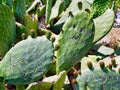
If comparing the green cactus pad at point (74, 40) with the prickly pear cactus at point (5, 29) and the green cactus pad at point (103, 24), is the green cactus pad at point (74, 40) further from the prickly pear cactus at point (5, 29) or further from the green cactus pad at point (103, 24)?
the prickly pear cactus at point (5, 29)

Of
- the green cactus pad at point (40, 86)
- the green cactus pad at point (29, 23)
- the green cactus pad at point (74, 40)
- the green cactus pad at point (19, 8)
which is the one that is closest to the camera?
the green cactus pad at point (40, 86)

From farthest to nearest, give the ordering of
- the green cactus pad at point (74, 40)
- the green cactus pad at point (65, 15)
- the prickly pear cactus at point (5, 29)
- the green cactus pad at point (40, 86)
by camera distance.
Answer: the green cactus pad at point (65, 15)
the prickly pear cactus at point (5, 29)
the green cactus pad at point (74, 40)
the green cactus pad at point (40, 86)

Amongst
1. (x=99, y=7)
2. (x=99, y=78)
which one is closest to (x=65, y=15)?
(x=99, y=7)

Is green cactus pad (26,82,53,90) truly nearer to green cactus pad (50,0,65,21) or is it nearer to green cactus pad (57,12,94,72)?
green cactus pad (57,12,94,72)

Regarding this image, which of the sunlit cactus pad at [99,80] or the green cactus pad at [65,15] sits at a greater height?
the green cactus pad at [65,15]

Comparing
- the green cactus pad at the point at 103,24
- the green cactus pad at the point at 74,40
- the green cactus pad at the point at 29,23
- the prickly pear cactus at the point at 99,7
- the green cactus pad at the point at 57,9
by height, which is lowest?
the green cactus pad at the point at 74,40

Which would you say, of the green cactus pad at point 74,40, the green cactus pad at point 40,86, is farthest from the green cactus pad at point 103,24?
the green cactus pad at point 40,86

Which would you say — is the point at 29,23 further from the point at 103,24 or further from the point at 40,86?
the point at 40,86
